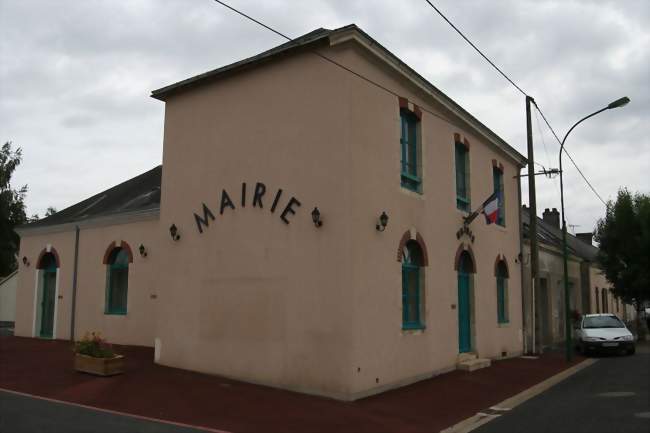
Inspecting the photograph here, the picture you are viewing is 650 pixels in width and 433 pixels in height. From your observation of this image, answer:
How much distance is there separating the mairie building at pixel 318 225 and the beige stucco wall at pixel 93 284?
0.95 ft

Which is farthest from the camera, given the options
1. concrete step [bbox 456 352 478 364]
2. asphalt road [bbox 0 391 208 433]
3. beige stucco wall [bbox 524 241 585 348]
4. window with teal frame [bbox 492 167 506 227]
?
beige stucco wall [bbox 524 241 585 348]

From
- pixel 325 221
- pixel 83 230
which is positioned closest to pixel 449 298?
pixel 325 221

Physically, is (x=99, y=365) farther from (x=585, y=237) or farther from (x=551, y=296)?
(x=585, y=237)

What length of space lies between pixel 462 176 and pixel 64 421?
1181 cm

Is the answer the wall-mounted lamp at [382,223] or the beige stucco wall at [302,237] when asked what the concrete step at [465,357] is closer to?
the beige stucco wall at [302,237]

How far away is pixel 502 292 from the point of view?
62.6 ft

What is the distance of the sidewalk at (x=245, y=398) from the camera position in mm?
9000

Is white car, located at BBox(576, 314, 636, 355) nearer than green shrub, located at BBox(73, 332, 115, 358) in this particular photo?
No

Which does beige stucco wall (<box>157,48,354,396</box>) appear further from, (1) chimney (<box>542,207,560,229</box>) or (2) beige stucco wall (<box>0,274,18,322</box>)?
(1) chimney (<box>542,207,560,229</box>)

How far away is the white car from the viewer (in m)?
19.8

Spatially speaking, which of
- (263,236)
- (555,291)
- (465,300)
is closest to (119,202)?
(263,236)

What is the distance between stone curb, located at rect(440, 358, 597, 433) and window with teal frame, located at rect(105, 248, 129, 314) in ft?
37.2

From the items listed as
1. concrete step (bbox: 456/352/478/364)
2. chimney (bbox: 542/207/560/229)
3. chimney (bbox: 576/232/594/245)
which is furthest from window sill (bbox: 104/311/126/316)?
chimney (bbox: 576/232/594/245)

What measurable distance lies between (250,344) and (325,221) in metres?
2.93
